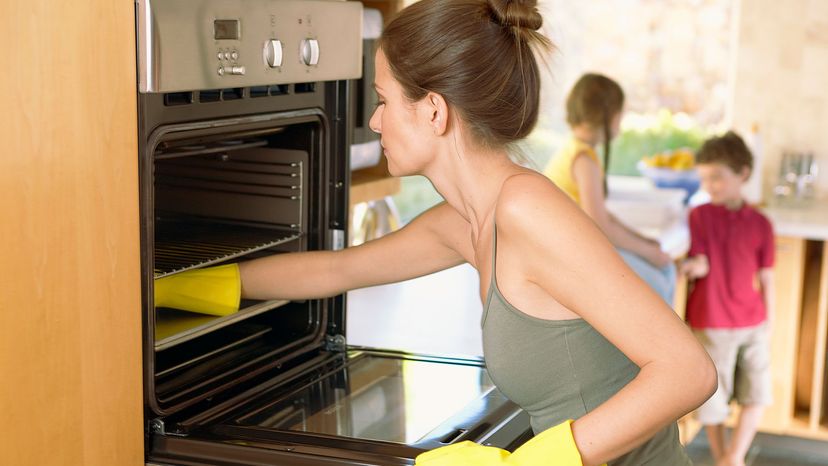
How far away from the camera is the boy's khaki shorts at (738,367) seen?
3.57m

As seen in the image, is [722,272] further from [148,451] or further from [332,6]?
[148,451]

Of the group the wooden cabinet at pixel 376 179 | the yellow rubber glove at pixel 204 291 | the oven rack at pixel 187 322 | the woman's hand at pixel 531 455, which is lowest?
the woman's hand at pixel 531 455

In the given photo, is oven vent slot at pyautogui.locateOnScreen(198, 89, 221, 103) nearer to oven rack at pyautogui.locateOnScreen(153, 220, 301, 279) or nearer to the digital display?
Answer: the digital display

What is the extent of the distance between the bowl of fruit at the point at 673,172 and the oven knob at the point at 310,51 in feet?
9.13

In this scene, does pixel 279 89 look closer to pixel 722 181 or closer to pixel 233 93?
pixel 233 93

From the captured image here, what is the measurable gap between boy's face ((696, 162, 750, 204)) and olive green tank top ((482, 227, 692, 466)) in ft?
7.87

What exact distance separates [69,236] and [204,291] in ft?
1.48

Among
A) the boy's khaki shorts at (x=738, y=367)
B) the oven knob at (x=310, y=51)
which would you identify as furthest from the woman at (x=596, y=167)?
the oven knob at (x=310, y=51)

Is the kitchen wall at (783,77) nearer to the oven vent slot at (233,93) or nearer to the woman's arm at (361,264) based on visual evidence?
the woman's arm at (361,264)

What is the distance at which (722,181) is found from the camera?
3514 mm

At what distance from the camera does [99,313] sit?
3.65 feet

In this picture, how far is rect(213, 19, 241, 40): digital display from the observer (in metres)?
1.22

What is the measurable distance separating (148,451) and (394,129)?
0.48m

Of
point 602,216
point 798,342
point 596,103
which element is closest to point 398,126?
point 602,216
